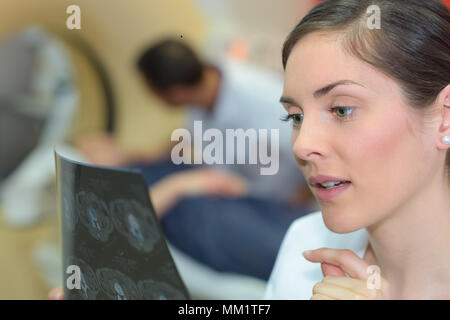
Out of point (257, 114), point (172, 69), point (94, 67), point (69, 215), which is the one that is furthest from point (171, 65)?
point (69, 215)

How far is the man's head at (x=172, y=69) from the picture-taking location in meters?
2.11

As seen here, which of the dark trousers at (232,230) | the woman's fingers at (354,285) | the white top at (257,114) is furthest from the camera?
the white top at (257,114)

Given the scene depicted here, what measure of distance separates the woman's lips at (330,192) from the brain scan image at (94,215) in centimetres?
24

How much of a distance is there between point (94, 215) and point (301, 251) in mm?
346

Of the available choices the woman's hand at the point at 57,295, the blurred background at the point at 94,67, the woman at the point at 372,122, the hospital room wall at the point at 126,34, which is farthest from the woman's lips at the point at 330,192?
the hospital room wall at the point at 126,34

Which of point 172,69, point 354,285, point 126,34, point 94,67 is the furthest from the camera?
point 94,67

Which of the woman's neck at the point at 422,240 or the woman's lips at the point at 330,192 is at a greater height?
the woman's lips at the point at 330,192

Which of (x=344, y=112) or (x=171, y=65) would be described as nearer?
(x=344, y=112)

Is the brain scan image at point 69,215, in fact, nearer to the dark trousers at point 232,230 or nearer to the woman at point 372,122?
the woman at point 372,122

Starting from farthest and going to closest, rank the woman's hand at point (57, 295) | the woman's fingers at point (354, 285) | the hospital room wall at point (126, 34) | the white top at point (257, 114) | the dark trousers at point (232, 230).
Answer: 1. the hospital room wall at point (126, 34)
2. the white top at point (257, 114)
3. the dark trousers at point (232, 230)
4. the woman's hand at point (57, 295)
5. the woman's fingers at point (354, 285)

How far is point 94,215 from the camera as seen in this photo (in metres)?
0.63

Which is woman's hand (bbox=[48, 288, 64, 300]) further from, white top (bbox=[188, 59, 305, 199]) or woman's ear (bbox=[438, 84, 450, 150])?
white top (bbox=[188, 59, 305, 199])

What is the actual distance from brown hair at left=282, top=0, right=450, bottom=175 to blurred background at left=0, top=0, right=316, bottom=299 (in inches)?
71.5

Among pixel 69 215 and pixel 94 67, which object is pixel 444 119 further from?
pixel 94 67
